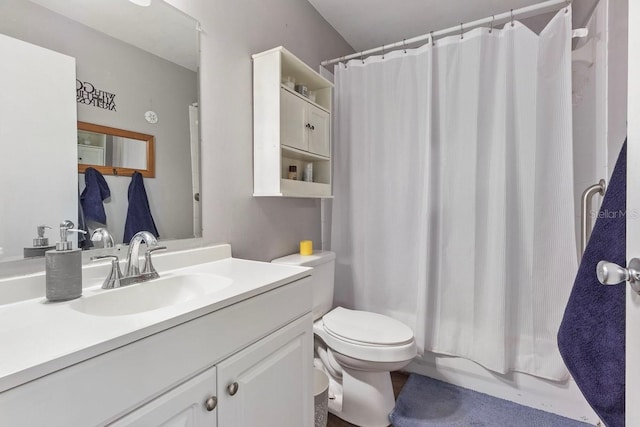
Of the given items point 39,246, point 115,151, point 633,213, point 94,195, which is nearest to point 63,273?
point 39,246

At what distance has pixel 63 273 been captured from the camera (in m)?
0.75

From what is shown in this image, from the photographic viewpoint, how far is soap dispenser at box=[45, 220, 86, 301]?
0.74 meters

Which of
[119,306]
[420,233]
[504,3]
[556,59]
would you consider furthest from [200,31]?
[504,3]

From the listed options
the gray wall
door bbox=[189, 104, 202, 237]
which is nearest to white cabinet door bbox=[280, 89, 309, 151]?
the gray wall

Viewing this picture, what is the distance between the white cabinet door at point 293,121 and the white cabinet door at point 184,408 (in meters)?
1.05

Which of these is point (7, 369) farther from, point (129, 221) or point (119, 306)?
point (129, 221)

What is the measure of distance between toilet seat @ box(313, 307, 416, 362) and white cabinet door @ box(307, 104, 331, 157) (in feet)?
3.08

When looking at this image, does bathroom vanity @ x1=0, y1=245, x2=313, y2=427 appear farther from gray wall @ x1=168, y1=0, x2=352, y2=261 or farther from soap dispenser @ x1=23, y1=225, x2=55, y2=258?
gray wall @ x1=168, y1=0, x2=352, y2=261

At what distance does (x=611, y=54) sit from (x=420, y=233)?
1.15 m

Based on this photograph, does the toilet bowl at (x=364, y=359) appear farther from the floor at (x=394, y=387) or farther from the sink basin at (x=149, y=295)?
the sink basin at (x=149, y=295)

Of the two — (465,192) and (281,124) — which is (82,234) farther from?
(465,192)

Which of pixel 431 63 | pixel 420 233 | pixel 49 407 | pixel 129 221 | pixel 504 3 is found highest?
pixel 504 3

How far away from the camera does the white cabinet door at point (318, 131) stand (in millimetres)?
1664

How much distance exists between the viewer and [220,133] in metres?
1.31
